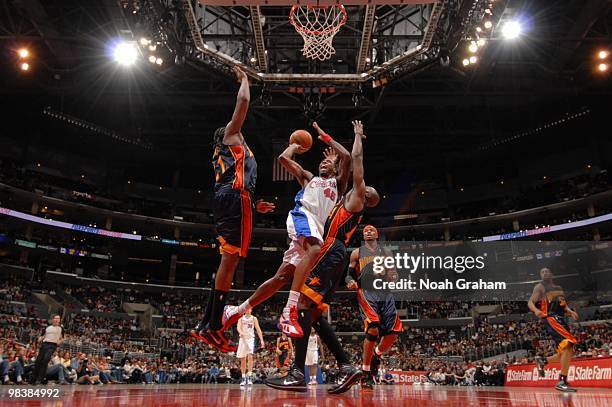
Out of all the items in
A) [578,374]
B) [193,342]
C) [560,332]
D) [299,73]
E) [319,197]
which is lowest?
[578,374]

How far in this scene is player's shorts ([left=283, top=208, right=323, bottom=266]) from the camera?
402 cm

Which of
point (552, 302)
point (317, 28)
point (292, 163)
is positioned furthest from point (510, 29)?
point (292, 163)

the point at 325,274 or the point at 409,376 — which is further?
the point at 409,376

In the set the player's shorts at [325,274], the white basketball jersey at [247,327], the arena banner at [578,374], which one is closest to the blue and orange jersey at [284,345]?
the white basketball jersey at [247,327]

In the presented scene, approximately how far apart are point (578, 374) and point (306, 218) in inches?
399

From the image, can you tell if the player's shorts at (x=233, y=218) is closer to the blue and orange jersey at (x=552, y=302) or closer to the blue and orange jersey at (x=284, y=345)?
the blue and orange jersey at (x=552, y=302)

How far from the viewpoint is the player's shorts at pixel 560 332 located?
749 centimetres

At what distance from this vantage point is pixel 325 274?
14.1ft

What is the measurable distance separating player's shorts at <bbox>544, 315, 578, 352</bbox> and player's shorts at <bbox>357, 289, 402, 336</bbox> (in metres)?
2.88

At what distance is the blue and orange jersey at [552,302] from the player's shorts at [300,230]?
5262 mm

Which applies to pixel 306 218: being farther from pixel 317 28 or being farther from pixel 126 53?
pixel 126 53

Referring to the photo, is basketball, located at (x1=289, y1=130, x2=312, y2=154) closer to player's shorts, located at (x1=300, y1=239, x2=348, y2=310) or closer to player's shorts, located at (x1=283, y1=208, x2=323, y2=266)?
player's shorts, located at (x1=283, y1=208, x2=323, y2=266)

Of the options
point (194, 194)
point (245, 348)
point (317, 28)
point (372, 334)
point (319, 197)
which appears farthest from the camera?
point (194, 194)

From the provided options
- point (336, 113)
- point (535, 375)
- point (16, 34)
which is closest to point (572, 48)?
point (336, 113)
